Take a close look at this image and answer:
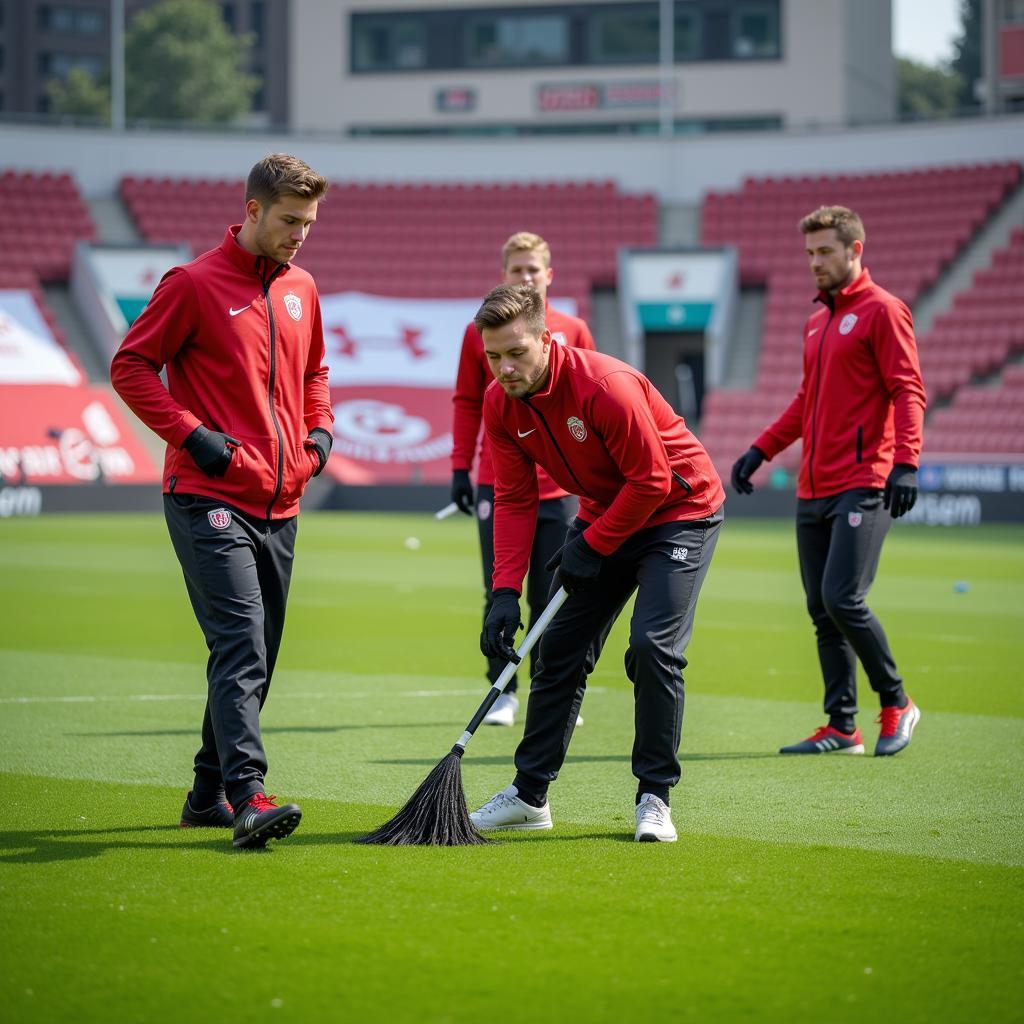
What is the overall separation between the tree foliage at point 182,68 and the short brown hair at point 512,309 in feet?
229

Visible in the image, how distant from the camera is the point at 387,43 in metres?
42.9

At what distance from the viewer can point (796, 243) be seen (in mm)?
33906

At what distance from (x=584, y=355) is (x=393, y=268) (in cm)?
3029

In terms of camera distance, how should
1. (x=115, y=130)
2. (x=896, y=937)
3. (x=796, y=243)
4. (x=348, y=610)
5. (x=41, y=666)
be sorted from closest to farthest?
(x=896, y=937) < (x=41, y=666) < (x=348, y=610) < (x=796, y=243) < (x=115, y=130)

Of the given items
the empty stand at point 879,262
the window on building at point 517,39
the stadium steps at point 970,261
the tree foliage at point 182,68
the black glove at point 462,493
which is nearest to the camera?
the black glove at point 462,493

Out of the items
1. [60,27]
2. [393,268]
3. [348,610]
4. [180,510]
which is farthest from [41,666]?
[60,27]

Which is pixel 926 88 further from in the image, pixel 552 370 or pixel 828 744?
pixel 552 370

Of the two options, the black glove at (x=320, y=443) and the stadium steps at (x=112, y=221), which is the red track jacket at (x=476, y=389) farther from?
the stadium steps at (x=112, y=221)

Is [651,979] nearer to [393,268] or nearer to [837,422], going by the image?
[837,422]

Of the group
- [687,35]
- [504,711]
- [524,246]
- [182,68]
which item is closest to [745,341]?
[687,35]

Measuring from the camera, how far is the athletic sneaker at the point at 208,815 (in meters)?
5.53

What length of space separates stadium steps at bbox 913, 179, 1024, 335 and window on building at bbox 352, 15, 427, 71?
55.0 ft

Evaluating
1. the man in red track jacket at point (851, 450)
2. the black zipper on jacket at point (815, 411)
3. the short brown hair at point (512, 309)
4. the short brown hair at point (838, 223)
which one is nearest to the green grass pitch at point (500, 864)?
the man in red track jacket at point (851, 450)

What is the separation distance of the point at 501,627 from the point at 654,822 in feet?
2.70
